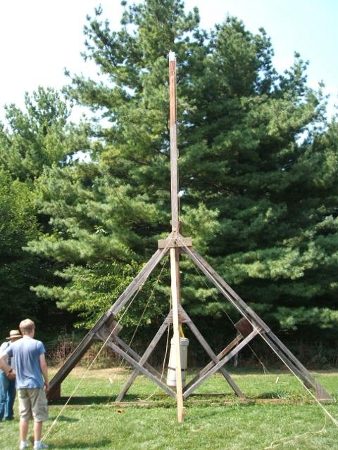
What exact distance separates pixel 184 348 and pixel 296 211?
9.65m

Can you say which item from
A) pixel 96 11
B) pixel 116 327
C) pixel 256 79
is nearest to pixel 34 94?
pixel 96 11

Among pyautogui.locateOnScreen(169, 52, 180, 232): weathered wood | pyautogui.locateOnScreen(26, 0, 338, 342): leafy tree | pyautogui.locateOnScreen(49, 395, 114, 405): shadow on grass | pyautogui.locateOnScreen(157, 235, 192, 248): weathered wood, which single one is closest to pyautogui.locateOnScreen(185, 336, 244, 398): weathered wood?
pyautogui.locateOnScreen(49, 395, 114, 405): shadow on grass

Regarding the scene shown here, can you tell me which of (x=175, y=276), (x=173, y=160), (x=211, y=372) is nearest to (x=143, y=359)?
(x=211, y=372)

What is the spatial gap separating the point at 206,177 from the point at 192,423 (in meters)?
10.1

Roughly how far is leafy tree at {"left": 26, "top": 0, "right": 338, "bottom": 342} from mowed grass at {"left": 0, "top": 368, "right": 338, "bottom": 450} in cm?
544

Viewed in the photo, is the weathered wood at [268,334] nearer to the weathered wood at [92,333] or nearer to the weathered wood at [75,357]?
the weathered wood at [92,333]

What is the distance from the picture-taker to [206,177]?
17.2m

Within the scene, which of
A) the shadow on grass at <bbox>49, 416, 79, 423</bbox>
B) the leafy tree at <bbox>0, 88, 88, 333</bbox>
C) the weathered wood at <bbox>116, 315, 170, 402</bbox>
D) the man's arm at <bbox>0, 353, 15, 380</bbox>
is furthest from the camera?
the leafy tree at <bbox>0, 88, 88, 333</bbox>

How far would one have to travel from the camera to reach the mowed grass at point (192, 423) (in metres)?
7.05

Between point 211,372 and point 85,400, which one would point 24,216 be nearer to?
point 85,400

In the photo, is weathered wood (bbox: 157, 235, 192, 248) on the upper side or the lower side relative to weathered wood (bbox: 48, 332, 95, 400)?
upper

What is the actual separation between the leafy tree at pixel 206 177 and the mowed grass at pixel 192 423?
544 cm

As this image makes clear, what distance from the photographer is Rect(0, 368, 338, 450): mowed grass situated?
7.05 m

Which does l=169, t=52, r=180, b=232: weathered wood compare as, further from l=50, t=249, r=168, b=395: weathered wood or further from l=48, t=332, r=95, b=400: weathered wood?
l=48, t=332, r=95, b=400: weathered wood
